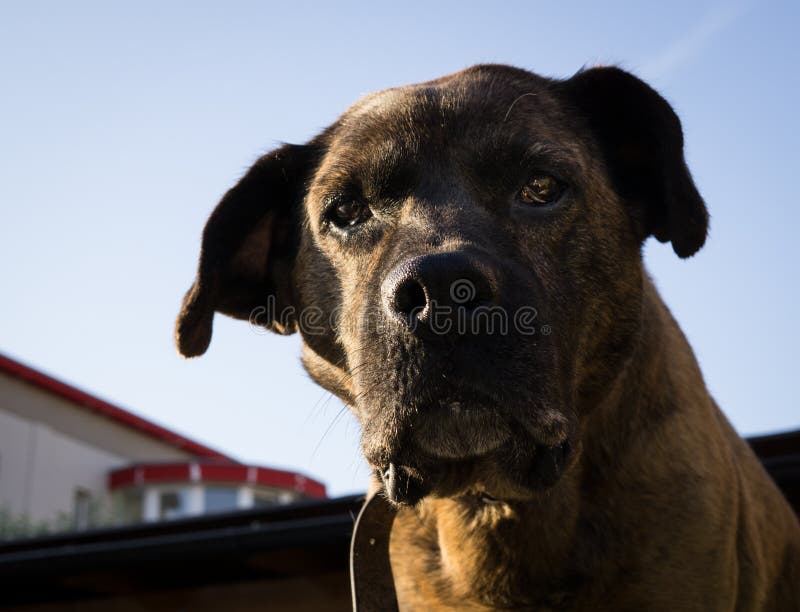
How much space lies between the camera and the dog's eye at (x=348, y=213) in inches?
128

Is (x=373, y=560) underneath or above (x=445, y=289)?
underneath

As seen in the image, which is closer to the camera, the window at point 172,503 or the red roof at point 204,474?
the red roof at point 204,474

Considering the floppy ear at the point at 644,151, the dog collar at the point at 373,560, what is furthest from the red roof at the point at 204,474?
the floppy ear at the point at 644,151

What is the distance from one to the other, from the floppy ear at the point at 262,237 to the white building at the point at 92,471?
62.0ft

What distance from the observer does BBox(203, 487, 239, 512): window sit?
2414cm

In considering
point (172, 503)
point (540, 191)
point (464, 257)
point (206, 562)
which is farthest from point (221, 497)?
point (464, 257)

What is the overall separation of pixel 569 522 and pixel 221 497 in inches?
863

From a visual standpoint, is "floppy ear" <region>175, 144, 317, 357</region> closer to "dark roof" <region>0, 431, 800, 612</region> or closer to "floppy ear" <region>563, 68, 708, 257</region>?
"floppy ear" <region>563, 68, 708, 257</region>

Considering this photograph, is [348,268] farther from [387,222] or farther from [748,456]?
[748,456]

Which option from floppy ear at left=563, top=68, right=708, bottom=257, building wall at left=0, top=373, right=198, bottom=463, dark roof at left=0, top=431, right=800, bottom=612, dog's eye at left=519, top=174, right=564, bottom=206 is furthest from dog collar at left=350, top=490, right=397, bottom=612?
building wall at left=0, top=373, right=198, bottom=463

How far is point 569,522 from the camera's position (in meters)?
3.23

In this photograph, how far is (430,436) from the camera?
2.63 metres

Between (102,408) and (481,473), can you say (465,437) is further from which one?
(102,408)

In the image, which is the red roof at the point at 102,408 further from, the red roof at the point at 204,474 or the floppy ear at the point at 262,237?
the floppy ear at the point at 262,237
